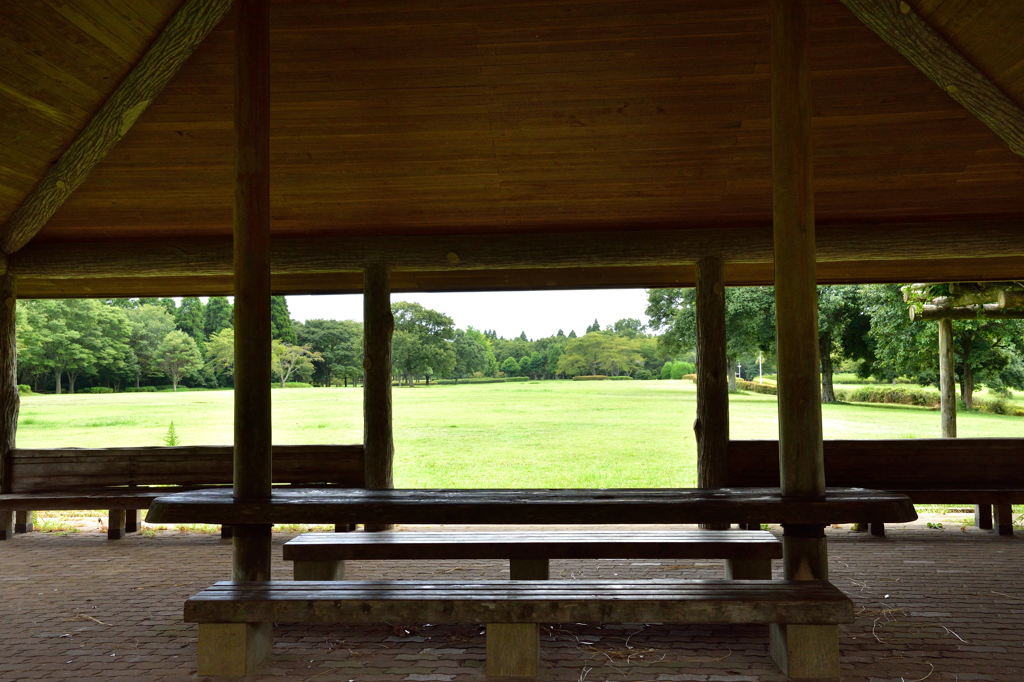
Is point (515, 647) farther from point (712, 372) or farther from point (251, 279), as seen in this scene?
point (712, 372)

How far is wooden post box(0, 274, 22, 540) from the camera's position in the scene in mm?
6586

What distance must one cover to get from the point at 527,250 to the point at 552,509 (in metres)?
3.31

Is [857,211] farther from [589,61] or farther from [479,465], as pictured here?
[479,465]

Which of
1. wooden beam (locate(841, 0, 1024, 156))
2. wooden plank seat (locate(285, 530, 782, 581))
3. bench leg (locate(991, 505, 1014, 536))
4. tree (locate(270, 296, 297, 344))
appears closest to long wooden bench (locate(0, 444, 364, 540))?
wooden plank seat (locate(285, 530, 782, 581))

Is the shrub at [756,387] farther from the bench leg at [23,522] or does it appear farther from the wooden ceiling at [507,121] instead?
the bench leg at [23,522]

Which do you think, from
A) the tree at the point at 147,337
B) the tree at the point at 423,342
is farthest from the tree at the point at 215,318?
the tree at the point at 423,342

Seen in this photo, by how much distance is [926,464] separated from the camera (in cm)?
611

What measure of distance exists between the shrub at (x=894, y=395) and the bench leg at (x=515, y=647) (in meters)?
23.2

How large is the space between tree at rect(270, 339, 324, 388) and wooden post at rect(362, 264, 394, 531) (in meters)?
15.7

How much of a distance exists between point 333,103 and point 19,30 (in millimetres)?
1941

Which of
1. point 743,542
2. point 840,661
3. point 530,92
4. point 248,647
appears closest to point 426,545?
point 248,647

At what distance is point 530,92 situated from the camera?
4949 millimetres

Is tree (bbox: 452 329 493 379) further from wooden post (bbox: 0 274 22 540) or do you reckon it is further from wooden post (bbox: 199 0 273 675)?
wooden post (bbox: 199 0 273 675)

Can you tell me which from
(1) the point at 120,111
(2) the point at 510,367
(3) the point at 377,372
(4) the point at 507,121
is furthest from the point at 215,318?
(4) the point at 507,121
